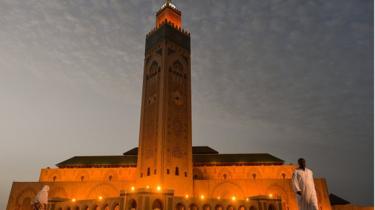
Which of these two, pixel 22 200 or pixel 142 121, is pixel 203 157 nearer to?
pixel 142 121

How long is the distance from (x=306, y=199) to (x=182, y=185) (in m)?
27.5

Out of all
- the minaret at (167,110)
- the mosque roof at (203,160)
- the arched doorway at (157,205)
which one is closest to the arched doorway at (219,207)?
the minaret at (167,110)

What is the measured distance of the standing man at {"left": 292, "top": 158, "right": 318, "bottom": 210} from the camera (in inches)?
289

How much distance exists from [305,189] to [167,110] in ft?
94.4

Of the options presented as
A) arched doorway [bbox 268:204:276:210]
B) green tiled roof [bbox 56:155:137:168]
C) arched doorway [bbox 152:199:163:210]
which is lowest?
arched doorway [bbox 268:204:276:210]

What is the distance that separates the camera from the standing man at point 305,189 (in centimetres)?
735

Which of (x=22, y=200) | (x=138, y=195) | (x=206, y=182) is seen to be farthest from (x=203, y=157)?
(x=22, y=200)

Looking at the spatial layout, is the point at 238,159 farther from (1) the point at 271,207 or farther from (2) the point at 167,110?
(2) the point at 167,110

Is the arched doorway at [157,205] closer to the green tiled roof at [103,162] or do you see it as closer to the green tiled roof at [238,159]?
the green tiled roof at [238,159]

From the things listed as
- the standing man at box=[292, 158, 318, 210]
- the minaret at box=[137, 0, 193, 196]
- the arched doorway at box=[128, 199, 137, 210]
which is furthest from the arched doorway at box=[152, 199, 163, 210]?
the standing man at box=[292, 158, 318, 210]

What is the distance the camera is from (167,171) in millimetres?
33094

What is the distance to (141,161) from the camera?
117ft

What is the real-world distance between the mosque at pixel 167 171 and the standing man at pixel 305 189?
20359mm

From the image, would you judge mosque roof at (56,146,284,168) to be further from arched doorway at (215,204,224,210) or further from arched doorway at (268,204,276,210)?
arched doorway at (215,204,224,210)
